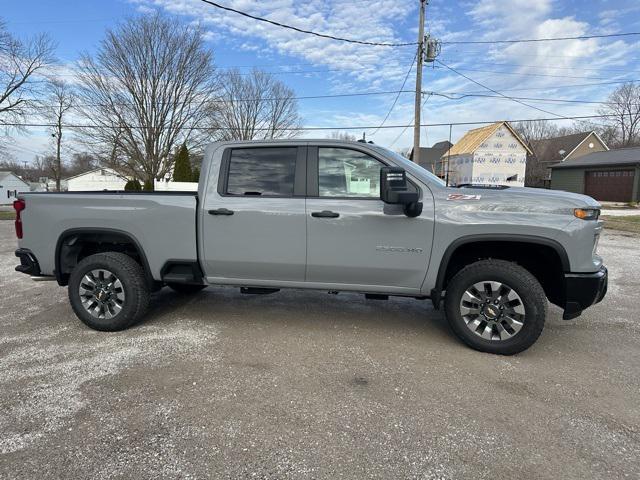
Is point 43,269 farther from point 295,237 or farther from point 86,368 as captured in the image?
point 295,237

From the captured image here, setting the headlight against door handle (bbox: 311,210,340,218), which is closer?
the headlight

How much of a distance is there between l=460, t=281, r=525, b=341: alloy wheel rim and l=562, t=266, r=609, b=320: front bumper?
1.29 ft

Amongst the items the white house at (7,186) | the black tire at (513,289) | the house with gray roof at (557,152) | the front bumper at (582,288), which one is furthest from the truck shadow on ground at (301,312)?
the white house at (7,186)

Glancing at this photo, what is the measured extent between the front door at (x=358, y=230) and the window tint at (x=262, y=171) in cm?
23

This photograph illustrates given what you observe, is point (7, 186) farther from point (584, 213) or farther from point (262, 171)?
point (584, 213)

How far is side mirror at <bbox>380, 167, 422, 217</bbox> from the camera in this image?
3441 millimetres

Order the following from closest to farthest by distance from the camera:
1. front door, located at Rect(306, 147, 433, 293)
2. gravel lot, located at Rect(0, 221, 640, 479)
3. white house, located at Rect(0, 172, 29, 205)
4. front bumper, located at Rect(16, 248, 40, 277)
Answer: gravel lot, located at Rect(0, 221, 640, 479)
front door, located at Rect(306, 147, 433, 293)
front bumper, located at Rect(16, 248, 40, 277)
white house, located at Rect(0, 172, 29, 205)

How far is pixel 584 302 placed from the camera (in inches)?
137

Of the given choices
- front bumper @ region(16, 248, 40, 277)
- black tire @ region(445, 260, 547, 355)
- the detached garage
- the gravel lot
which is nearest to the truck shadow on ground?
the gravel lot

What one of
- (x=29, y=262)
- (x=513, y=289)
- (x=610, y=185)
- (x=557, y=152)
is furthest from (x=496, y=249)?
(x=557, y=152)

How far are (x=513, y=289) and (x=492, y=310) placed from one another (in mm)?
259

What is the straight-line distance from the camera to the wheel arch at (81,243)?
13.8 ft

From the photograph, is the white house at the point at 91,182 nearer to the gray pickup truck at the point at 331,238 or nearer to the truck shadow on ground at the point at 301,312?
the truck shadow on ground at the point at 301,312

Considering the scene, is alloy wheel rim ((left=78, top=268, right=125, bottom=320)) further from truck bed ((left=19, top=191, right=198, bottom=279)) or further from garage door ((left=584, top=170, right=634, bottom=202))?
garage door ((left=584, top=170, right=634, bottom=202))
